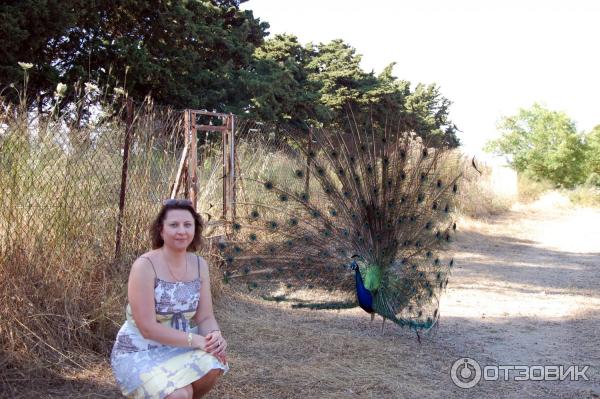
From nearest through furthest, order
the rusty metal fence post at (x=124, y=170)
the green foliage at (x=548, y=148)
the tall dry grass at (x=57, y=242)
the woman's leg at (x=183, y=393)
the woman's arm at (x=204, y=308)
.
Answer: the woman's leg at (x=183, y=393) → the woman's arm at (x=204, y=308) → the tall dry grass at (x=57, y=242) → the rusty metal fence post at (x=124, y=170) → the green foliage at (x=548, y=148)

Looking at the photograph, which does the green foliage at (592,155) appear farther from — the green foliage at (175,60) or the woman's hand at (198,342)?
the woman's hand at (198,342)

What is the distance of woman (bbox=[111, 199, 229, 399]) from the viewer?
3.09 meters

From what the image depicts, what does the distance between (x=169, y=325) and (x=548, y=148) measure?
4317 cm

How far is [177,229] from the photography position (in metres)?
3.28

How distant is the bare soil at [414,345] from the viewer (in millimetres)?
4777

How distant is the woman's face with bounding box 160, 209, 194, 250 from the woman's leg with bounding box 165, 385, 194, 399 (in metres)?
0.74

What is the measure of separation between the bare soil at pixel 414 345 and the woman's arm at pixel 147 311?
4.61 ft

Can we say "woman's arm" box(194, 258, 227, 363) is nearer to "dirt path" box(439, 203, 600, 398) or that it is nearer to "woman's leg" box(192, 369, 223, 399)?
"woman's leg" box(192, 369, 223, 399)

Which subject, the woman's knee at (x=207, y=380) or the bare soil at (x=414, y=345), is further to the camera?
the bare soil at (x=414, y=345)

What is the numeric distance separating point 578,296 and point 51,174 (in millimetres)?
7180

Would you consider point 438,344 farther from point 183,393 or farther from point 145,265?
point 145,265
